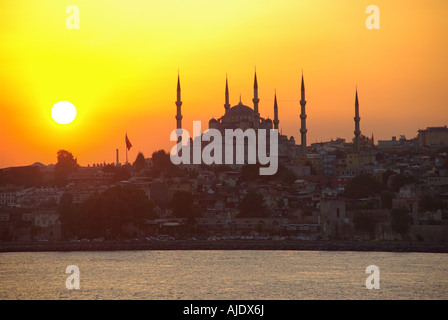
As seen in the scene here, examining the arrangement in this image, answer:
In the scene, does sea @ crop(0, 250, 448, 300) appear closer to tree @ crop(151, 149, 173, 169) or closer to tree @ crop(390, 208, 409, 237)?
tree @ crop(390, 208, 409, 237)

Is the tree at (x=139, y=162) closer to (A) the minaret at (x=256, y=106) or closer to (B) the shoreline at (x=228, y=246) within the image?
(A) the minaret at (x=256, y=106)

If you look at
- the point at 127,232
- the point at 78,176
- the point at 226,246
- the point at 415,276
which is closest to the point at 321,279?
the point at 415,276

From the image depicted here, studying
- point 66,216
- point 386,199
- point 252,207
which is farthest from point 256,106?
point 66,216

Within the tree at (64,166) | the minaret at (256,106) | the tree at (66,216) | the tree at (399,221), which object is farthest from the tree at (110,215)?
the minaret at (256,106)

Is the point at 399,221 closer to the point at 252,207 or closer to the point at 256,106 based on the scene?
the point at 252,207

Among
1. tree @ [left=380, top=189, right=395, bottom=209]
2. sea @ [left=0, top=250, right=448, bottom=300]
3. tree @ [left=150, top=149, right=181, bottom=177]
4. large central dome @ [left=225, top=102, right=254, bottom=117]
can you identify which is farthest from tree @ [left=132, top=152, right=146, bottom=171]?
sea @ [left=0, top=250, right=448, bottom=300]

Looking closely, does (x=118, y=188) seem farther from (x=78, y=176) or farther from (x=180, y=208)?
(x=78, y=176)
